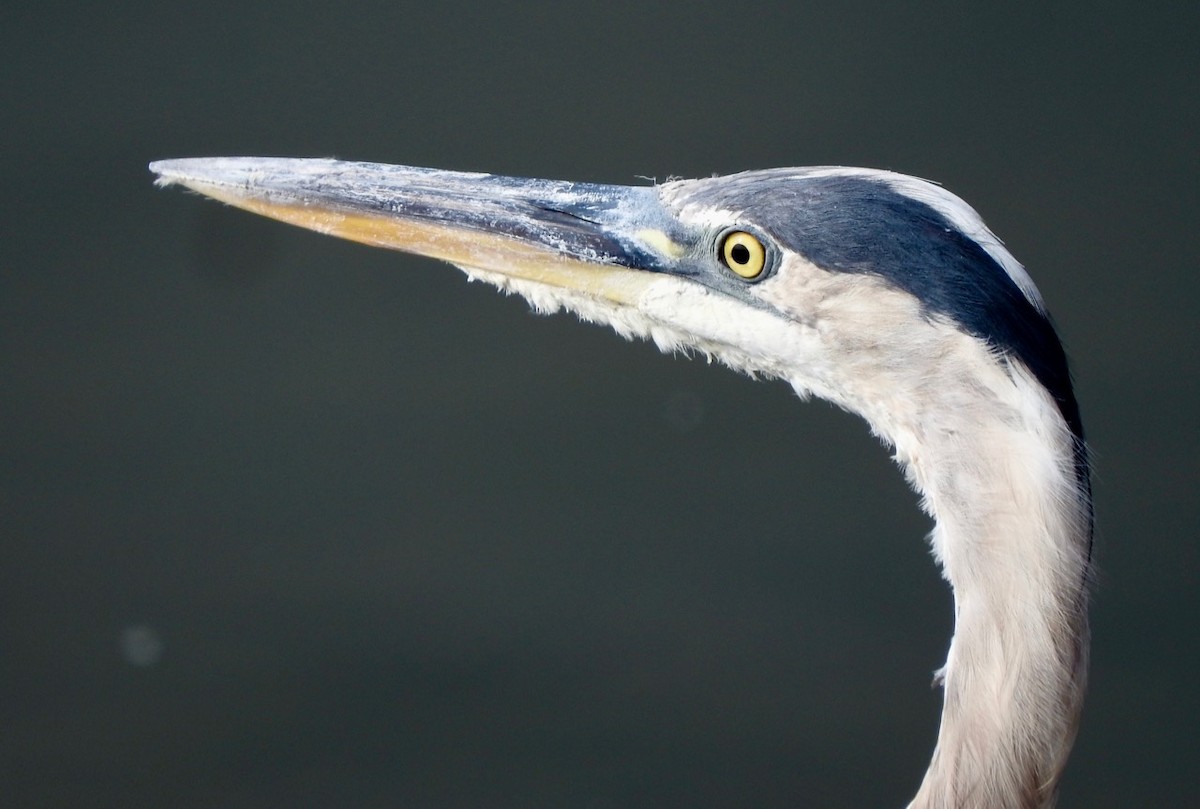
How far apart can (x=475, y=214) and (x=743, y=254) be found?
410 millimetres

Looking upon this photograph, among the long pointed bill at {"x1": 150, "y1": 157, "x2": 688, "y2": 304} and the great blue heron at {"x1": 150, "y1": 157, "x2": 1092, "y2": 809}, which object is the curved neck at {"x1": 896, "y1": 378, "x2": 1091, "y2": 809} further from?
the long pointed bill at {"x1": 150, "y1": 157, "x2": 688, "y2": 304}

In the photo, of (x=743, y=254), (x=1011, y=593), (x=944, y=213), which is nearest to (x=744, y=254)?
(x=743, y=254)

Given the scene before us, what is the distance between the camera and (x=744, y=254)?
1.46 metres

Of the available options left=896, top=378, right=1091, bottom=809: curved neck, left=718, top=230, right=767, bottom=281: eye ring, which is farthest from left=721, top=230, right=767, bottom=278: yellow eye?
left=896, top=378, right=1091, bottom=809: curved neck

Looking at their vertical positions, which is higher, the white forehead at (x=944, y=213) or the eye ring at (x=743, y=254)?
the white forehead at (x=944, y=213)

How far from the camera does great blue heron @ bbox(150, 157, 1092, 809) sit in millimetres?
1264

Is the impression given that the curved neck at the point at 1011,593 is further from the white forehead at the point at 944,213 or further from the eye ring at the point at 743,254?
the eye ring at the point at 743,254

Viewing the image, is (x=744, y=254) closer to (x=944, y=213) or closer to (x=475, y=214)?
(x=944, y=213)

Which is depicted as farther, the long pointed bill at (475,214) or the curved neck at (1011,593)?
the long pointed bill at (475,214)

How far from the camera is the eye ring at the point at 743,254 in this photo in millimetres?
1437

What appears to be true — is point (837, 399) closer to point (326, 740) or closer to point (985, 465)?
point (985, 465)

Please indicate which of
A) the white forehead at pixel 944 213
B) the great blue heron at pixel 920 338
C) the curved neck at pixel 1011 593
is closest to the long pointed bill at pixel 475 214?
the great blue heron at pixel 920 338

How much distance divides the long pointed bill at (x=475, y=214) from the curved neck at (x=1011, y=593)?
1.64 ft

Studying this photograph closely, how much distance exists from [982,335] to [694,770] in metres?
2.44
